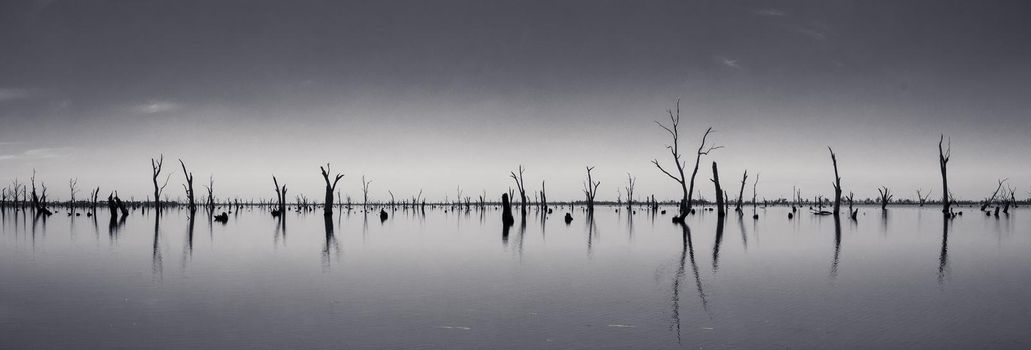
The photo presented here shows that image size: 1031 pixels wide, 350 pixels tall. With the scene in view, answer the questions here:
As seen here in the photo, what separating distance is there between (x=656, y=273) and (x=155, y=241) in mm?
15693

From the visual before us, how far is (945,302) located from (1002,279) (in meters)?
3.37

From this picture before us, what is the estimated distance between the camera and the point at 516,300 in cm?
786

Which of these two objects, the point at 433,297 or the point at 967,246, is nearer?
the point at 433,297

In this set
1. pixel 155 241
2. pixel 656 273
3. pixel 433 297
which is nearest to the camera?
pixel 433 297

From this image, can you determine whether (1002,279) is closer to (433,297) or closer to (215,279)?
(433,297)

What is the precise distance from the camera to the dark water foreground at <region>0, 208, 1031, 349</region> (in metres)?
5.75

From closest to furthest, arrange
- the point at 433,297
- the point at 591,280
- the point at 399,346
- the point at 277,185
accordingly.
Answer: the point at 399,346 → the point at 433,297 → the point at 591,280 → the point at 277,185

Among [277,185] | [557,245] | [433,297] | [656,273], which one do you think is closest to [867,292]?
[656,273]

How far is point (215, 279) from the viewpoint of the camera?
10.0 m

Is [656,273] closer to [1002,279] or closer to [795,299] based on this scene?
[795,299]

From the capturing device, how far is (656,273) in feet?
34.7

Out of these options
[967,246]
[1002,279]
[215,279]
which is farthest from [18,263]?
[967,246]

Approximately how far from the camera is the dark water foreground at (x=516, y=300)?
18.9 ft

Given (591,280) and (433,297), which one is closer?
(433,297)
